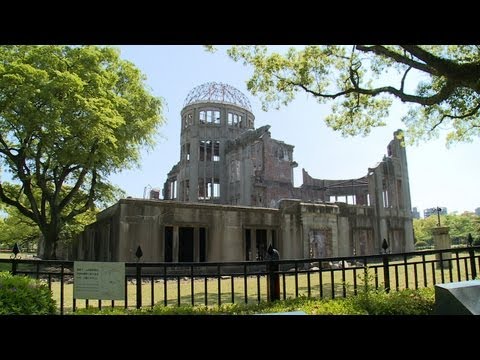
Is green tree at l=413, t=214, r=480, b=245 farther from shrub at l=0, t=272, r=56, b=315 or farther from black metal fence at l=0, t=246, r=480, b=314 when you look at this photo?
shrub at l=0, t=272, r=56, b=315

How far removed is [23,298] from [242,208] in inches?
614

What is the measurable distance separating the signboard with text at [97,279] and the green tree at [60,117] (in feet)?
50.1

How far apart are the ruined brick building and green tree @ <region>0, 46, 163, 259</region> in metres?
3.66

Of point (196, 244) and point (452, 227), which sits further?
point (452, 227)

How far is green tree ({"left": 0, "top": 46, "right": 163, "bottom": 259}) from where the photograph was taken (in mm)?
19031

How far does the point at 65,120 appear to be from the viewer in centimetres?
2020

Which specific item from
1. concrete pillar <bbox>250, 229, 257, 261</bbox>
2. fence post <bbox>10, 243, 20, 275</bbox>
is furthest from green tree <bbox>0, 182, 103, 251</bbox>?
fence post <bbox>10, 243, 20, 275</bbox>

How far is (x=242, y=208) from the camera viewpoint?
68.0 feet

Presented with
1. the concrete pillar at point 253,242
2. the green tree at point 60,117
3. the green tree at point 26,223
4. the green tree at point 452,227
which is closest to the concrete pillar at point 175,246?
A: the concrete pillar at point 253,242

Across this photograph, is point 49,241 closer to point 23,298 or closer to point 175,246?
point 175,246

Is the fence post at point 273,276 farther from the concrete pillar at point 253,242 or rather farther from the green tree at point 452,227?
the green tree at point 452,227

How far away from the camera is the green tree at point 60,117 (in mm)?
19031

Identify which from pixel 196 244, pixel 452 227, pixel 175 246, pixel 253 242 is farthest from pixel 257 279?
pixel 452 227

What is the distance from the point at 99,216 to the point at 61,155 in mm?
3874
